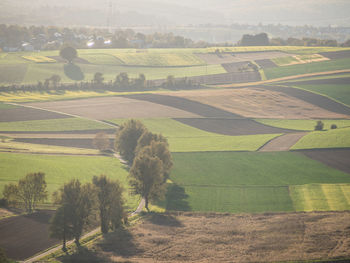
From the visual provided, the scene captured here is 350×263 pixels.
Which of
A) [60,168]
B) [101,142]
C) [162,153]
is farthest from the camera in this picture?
[101,142]

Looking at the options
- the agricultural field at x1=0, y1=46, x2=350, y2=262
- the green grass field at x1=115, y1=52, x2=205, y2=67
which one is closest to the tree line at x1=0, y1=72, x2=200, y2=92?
the agricultural field at x1=0, y1=46, x2=350, y2=262

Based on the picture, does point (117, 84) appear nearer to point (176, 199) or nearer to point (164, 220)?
point (176, 199)

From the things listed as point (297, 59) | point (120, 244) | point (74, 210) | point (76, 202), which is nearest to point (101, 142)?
point (76, 202)

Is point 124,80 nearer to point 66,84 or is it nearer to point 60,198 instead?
point 66,84

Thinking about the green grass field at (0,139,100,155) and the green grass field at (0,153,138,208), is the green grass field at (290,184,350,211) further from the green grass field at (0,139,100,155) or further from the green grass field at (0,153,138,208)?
the green grass field at (0,139,100,155)

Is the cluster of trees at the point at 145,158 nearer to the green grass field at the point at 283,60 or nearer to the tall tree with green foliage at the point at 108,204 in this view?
Result: the tall tree with green foliage at the point at 108,204

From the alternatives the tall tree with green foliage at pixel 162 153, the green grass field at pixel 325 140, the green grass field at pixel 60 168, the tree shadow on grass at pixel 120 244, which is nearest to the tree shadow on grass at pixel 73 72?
the green grass field at pixel 60 168

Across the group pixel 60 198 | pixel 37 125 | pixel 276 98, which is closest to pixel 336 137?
pixel 276 98
